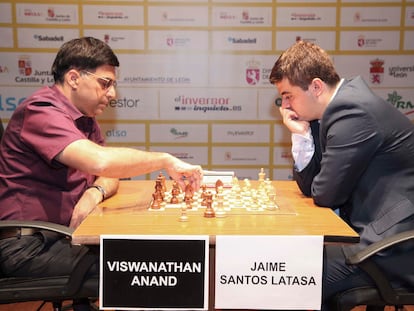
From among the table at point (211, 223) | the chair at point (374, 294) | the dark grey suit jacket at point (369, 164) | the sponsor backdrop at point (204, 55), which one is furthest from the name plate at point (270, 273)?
the sponsor backdrop at point (204, 55)

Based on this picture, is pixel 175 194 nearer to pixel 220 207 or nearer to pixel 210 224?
pixel 220 207

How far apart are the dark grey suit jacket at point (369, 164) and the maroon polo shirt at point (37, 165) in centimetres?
115

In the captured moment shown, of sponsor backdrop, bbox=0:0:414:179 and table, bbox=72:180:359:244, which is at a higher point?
sponsor backdrop, bbox=0:0:414:179

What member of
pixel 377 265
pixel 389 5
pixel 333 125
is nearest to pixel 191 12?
pixel 389 5

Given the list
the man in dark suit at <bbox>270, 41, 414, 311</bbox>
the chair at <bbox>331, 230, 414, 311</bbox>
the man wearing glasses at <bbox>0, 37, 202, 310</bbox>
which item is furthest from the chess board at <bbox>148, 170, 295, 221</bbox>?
the chair at <bbox>331, 230, 414, 311</bbox>

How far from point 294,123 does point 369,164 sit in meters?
0.50

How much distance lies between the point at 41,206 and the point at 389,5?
14.2 feet

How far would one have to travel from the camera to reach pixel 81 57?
234 centimetres

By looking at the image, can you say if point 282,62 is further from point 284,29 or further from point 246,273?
point 284,29

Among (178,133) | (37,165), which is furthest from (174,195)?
(178,133)

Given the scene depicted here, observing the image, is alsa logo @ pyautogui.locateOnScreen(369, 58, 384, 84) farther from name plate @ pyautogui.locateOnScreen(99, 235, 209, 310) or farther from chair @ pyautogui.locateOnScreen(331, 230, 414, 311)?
name plate @ pyautogui.locateOnScreen(99, 235, 209, 310)

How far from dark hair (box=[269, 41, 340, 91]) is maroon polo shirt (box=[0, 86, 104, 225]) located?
3.45 ft

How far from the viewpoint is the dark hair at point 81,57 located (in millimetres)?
2342

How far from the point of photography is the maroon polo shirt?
6.63 ft
